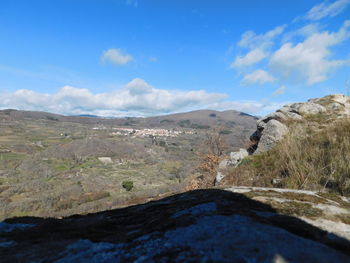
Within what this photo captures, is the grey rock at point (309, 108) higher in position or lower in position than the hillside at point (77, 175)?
higher

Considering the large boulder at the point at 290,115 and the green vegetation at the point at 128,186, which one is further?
the green vegetation at the point at 128,186

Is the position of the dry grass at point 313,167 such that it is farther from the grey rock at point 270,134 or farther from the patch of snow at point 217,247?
the grey rock at point 270,134

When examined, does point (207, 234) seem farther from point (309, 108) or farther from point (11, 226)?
point (309, 108)

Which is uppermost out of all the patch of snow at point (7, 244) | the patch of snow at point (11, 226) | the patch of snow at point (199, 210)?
the patch of snow at point (199, 210)

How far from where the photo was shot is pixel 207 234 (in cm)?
269

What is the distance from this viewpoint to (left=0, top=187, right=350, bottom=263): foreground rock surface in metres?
2.29

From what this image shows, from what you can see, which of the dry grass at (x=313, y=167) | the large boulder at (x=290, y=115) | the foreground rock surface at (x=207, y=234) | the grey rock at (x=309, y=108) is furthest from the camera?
the grey rock at (x=309, y=108)

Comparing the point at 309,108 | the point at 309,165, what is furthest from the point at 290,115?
the point at 309,165

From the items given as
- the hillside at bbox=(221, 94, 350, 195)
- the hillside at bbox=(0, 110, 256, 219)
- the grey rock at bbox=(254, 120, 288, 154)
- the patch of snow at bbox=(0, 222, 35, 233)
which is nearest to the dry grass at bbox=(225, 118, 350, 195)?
the hillside at bbox=(221, 94, 350, 195)

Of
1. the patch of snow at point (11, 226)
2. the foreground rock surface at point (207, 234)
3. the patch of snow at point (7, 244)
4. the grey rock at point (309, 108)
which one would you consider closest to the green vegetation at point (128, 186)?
the grey rock at point (309, 108)

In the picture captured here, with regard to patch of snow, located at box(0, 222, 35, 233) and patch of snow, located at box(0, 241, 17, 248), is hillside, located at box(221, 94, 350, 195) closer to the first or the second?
patch of snow, located at box(0, 241, 17, 248)

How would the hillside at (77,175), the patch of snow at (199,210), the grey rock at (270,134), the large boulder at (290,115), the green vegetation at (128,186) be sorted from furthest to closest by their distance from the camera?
the green vegetation at (128,186), the hillside at (77,175), the large boulder at (290,115), the grey rock at (270,134), the patch of snow at (199,210)

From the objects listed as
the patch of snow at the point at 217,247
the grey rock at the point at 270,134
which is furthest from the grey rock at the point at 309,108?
the patch of snow at the point at 217,247

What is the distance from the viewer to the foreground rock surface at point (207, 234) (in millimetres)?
2287
